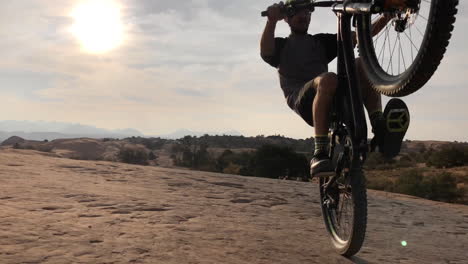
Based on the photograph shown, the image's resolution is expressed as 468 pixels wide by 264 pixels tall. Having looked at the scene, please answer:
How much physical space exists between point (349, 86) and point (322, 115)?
13.9 inches

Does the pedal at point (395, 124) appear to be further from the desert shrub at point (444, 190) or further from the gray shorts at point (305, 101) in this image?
the desert shrub at point (444, 190)

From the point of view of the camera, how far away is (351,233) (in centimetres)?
353

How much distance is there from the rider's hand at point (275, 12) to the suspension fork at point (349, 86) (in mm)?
609

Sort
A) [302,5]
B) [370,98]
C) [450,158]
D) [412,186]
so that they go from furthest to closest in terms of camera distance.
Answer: [450,158] → [412,186] → [302,5] → [370,98]

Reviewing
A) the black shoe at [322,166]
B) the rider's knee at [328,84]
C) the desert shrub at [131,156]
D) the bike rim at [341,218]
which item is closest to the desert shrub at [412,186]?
the bike rim at [341,218]

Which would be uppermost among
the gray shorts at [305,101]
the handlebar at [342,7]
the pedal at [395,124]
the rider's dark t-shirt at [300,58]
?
the handlebar at [342,7]

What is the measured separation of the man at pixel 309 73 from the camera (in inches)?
143

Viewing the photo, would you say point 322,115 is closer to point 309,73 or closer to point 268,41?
point 309,73

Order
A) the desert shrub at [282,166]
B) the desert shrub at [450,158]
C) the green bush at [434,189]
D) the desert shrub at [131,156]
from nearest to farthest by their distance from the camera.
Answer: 1. the green bush at [434,189]
2. the desert shrub at [282,166]
3. the desert shrub at [450,158]
4. the desert shrub at [131,156]

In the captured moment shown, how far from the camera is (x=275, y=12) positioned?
412 centimetres

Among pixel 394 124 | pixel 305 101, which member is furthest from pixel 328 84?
pixel 394 124

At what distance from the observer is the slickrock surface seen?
123 inches

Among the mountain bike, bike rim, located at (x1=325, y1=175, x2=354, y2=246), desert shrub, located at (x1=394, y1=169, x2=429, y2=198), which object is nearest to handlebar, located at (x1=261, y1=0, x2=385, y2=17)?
the mountain bike

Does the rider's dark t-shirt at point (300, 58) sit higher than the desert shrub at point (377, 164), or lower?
higher
